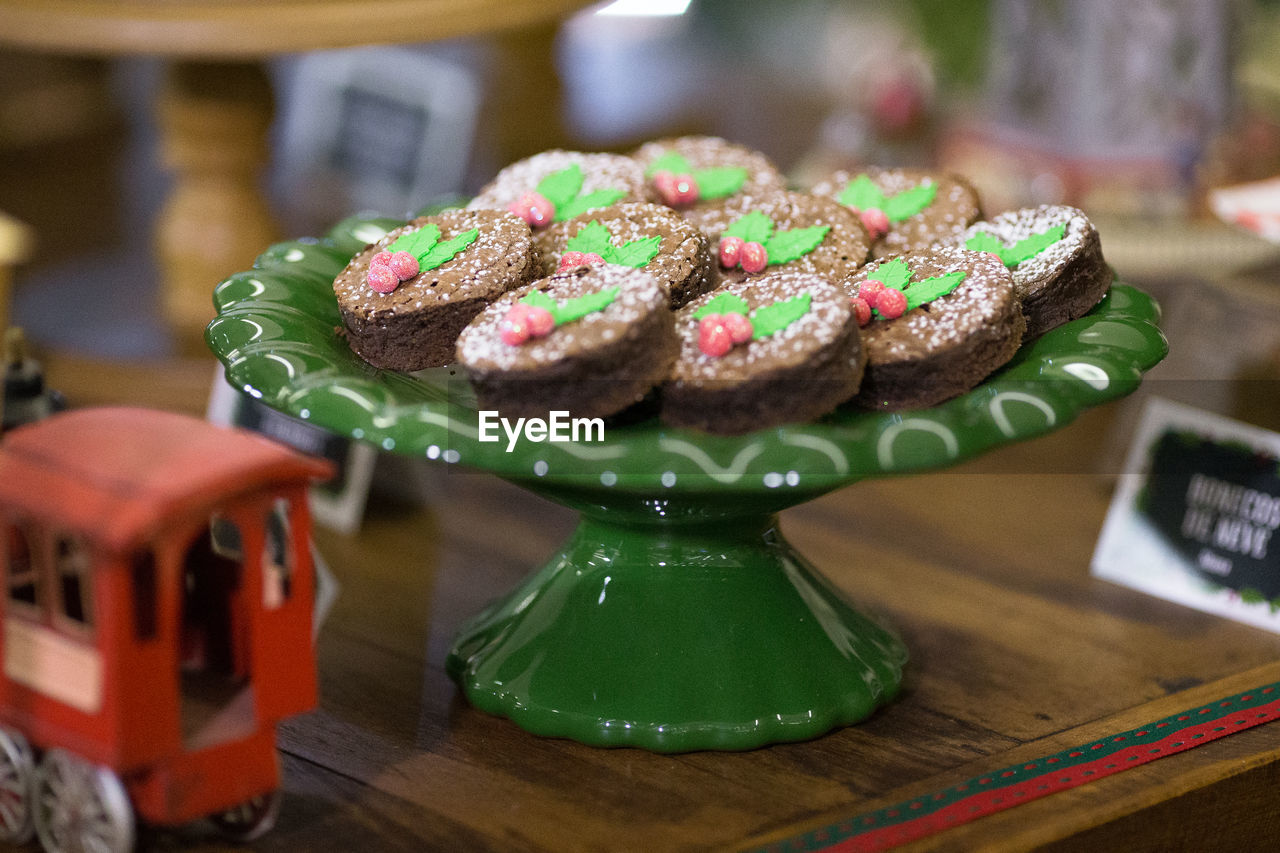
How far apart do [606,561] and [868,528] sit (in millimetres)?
506

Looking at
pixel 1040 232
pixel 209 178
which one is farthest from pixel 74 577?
pixel 209 178

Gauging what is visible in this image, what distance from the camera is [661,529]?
1090mm

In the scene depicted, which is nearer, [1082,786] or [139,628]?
[139,628]

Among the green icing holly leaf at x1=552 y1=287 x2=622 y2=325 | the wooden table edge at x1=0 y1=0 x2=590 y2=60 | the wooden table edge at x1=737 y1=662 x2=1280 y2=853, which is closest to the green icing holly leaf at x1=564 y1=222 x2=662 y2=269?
the green icing holly leaf at x1=552 y1=287 x2=622 y2=325

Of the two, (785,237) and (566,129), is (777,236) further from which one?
(566,129)

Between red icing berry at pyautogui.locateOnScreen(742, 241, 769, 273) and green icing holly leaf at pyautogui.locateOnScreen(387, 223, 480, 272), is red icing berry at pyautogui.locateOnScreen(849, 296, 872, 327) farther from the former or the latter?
green icing holly leaf at pyautogui.locateOnScreen(387, 223, 480, 272)

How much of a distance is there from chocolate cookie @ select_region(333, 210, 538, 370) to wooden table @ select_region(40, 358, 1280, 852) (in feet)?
1.03

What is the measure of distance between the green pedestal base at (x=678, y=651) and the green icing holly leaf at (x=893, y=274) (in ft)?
0.70

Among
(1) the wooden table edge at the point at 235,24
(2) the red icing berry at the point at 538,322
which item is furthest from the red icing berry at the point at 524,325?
(1) the wooden table edge at the point at 235,24

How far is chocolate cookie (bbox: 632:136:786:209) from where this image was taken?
124cm

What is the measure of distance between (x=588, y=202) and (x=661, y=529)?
0.29 m

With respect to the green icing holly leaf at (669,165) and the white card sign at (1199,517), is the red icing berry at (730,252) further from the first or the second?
the white card sign at (1199,517)

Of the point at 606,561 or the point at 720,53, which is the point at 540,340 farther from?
the point at 720,53

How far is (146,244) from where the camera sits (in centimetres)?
246
